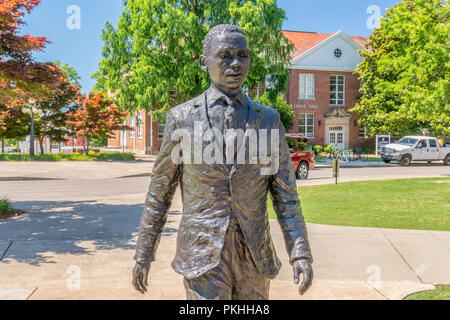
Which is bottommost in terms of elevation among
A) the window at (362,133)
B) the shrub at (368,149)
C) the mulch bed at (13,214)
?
the mulch bed at (13,214)

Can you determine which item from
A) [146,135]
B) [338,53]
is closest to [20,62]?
[146,135]

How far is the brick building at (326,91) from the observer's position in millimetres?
36656

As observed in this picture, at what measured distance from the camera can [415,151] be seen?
2691 centimetres

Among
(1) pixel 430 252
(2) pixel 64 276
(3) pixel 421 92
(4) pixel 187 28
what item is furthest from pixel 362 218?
(4) pixel 187 28

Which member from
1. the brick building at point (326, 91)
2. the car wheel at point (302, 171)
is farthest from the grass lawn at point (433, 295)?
the brick building at point (326, 91)

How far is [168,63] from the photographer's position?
71.6 ft

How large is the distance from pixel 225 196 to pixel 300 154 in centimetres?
1570

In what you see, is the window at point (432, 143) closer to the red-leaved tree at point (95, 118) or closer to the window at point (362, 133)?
the window at point (362, 133)

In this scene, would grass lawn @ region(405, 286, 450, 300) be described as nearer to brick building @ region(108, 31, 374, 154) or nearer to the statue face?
the statue face

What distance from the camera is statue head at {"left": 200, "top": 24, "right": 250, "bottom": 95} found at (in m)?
2.36

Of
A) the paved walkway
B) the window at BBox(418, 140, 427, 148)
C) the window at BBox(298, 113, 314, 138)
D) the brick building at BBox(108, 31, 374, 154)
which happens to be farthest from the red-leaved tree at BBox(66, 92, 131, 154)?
the paved walkway

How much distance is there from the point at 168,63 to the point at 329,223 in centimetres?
1527

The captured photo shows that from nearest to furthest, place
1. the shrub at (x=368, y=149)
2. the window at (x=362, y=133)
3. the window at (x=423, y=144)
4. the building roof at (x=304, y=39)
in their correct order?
the window at (x=423, y=144) < the building roof at (x=304, y=39) < the shrub at (x=368, y=149) < the window at (x=362, y=133)
